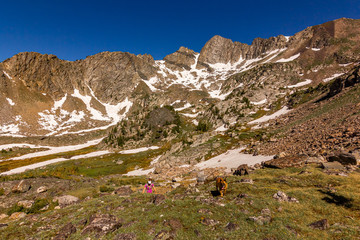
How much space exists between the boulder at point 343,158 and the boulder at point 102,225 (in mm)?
23949

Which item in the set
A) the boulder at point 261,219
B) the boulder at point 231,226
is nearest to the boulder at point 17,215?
the boulder at point 231,226

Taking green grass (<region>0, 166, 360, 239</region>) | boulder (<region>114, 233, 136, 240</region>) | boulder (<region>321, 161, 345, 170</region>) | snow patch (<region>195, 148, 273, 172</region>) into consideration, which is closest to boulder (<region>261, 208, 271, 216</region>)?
green grass (<region>0, 166, 360, 239</region>)

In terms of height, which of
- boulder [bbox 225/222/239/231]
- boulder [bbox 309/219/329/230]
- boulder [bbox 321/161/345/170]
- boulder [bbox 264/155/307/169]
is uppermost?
boulder [bbox 225/222/239/231]

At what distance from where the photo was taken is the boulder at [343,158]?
18.3 m

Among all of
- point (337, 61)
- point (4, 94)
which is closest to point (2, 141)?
point (4, 94)

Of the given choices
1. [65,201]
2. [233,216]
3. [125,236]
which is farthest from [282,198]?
[65,201]

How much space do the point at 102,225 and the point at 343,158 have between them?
25.2 meters

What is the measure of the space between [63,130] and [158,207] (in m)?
205

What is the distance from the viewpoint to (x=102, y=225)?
1067cm

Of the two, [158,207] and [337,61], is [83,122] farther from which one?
[337,61]

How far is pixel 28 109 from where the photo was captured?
601 feet

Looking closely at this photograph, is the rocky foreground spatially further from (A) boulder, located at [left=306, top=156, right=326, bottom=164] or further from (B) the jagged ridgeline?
(B) the jagged ridgeline

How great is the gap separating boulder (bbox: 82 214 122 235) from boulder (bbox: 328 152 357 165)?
23949 millimetres

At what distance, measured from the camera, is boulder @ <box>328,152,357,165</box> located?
1829cm
